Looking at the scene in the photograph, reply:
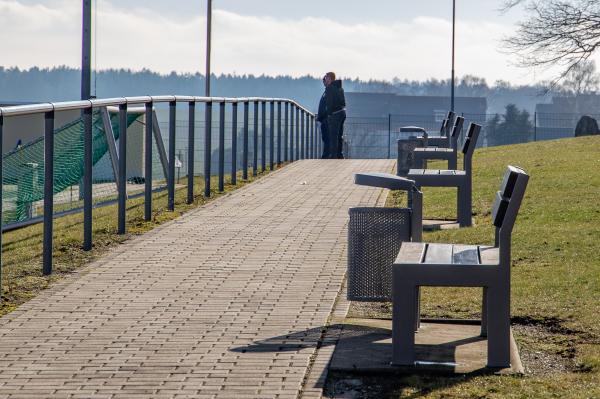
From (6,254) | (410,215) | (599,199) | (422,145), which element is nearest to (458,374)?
(410,215)

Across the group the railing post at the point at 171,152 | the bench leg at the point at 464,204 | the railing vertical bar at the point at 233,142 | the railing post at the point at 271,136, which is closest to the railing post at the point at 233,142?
the railing vertical bar at the point at 233,142

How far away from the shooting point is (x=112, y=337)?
283 inches

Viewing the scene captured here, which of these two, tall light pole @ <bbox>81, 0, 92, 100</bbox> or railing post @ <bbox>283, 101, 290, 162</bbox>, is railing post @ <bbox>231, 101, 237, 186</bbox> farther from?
railing post @ <bbox>283, 101, 290, 162</bbox>

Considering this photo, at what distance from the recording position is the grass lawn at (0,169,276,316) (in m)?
8.96

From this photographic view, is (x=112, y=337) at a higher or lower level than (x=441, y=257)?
lower

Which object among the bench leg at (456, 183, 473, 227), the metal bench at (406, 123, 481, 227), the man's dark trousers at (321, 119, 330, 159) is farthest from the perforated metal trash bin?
the man's dark trousers at (321, 119, 330, 159)

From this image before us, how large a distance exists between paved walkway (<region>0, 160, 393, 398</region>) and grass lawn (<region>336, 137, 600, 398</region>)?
475 millimetres

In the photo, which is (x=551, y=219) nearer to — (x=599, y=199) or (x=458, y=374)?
(x=599, y=199)

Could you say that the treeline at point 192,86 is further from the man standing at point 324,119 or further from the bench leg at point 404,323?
the bench leg at point 404,323

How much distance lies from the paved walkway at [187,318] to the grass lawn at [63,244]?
16 cm

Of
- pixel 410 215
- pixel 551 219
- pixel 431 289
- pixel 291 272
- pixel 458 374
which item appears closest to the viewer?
pixel 458 374

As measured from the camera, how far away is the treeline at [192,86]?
7234cm

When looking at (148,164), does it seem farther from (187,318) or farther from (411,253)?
(411,253)

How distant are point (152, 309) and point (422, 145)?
11835mm
